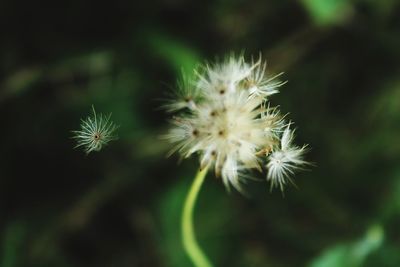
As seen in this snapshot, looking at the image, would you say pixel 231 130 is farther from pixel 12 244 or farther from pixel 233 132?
pixel 12 244

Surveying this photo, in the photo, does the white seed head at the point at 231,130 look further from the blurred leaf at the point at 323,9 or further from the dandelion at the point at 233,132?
the blurred leaf at the point at 323,9

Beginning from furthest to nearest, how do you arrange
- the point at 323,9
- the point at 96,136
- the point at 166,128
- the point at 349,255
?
the point at 166,128 → the point at 323,9 → the point at 349,255 → the point at 96,136

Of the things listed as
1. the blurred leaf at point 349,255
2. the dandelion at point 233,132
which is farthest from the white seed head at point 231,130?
the blurred leaf at point 349,255

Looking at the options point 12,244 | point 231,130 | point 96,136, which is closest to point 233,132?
point 231,130

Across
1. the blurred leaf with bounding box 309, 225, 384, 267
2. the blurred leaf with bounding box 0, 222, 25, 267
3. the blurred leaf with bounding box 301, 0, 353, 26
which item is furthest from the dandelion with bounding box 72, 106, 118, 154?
the blurred leaf with bounding box 301, 0, 353, 26

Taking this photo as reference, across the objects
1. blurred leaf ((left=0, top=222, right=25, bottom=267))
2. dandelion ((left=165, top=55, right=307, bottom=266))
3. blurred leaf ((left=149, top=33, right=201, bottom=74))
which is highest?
blurred leaf ((left=149, top=33, right=201, bottom=74))

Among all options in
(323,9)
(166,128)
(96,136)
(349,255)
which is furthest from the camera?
(166,128)

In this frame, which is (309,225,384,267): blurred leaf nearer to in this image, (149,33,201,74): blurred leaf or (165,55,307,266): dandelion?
(165,55,307,266): dandelion

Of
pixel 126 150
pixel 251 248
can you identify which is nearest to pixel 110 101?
pixel 126 150

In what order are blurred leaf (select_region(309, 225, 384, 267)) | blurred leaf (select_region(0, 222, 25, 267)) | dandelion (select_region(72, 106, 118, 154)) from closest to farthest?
dandelion (select_region(72, 106, 118, 154)) → blurred leaf (select_region(309, 225, 384, 267)) → blurred leaf (select_region(0, 222, 25, 267))
